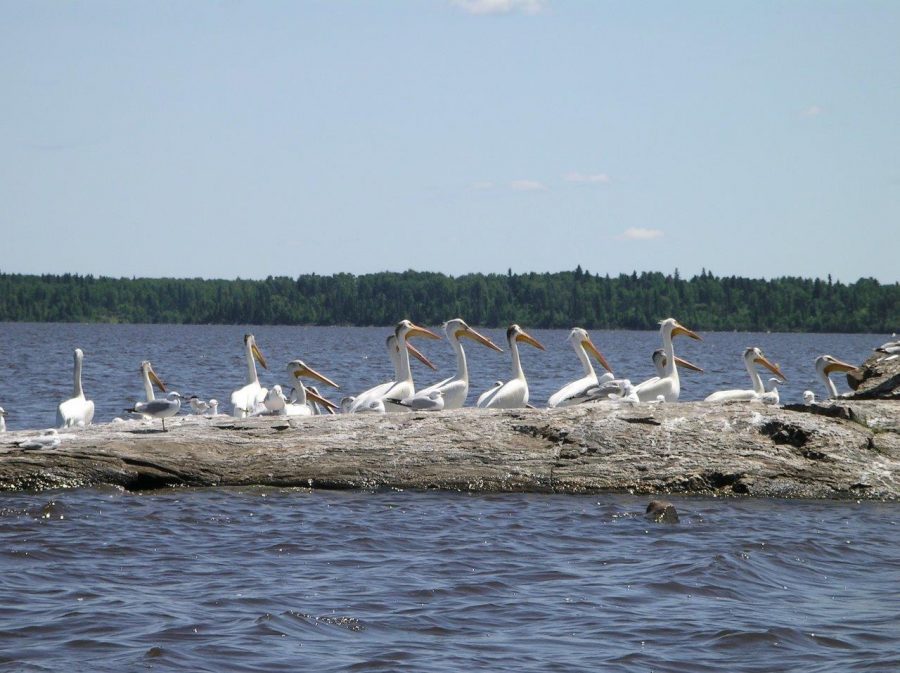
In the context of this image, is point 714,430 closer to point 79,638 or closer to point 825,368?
→ point 79,638

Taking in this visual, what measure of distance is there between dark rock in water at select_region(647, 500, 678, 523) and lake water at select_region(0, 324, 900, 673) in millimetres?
131

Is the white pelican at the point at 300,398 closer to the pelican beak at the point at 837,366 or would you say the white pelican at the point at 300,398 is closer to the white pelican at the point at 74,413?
the white pelican at the point at 74,413

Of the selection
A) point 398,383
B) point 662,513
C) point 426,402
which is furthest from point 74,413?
point 662,513

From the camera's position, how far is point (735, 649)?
650 centimetres

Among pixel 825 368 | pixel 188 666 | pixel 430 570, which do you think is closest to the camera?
pixel 188 666

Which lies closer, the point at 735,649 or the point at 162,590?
the point at 735,649

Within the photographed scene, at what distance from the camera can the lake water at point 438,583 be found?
6.35 meters

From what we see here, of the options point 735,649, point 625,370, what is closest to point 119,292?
point 625,370

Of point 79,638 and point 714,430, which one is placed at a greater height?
point 714,430

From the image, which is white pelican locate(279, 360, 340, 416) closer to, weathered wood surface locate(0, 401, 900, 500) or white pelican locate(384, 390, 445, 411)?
white pelican locate(384, 390, 445, 411)

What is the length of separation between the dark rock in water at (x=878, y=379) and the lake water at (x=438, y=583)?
1586 mm

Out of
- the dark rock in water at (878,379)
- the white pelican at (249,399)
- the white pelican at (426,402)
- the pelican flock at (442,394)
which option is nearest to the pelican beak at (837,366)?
the pelican flock at (442,394)

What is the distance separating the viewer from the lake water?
635cm

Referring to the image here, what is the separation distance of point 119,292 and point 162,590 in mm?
149102
